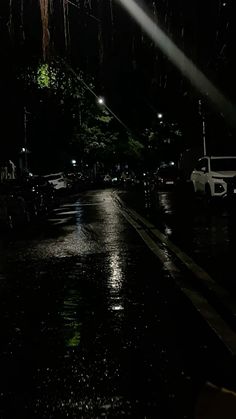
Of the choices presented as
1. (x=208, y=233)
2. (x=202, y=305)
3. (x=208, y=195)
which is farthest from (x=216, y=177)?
(x=202, y=305)

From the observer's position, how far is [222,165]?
26.1 meters

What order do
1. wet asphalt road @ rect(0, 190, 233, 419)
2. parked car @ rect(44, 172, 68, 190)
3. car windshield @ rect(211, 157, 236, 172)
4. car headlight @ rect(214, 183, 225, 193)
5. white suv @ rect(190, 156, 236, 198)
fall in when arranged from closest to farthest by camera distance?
wet asphalt road @ rect(0, 190, 233, 419) < white suv @ rect(190, 156, 236, 198) < car headlight @ rect(214, 183, 225, 193) < car windshield @ rect(211, 157, 236, 172) < parked car @ rect(44, 172, 68, 190)

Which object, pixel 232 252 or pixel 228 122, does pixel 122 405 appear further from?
pixel 228 122

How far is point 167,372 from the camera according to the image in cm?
534

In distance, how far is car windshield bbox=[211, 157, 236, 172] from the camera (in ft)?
84.7

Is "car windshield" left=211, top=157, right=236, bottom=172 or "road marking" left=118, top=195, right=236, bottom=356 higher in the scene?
"car windshield" left=211, top=157, right=236, bottom=172

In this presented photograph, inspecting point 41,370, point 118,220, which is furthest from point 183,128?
point 41,370

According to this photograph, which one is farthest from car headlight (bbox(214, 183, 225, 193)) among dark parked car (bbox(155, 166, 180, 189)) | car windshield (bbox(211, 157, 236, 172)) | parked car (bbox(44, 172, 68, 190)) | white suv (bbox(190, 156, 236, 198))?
dark parked car (bbox(155, 166, 180, 189))

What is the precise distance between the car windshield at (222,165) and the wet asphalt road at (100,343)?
14238 millimetres

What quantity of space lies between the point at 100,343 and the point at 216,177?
18.8 m

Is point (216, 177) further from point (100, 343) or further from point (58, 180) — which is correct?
point (58, 180)

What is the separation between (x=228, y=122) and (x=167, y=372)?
28.2 metres

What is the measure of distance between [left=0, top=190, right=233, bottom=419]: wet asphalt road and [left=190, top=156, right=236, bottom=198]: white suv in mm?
12670

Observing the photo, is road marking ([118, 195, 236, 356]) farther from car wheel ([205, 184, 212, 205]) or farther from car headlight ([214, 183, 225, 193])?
car wheel ([205, 184, 212, 205])
